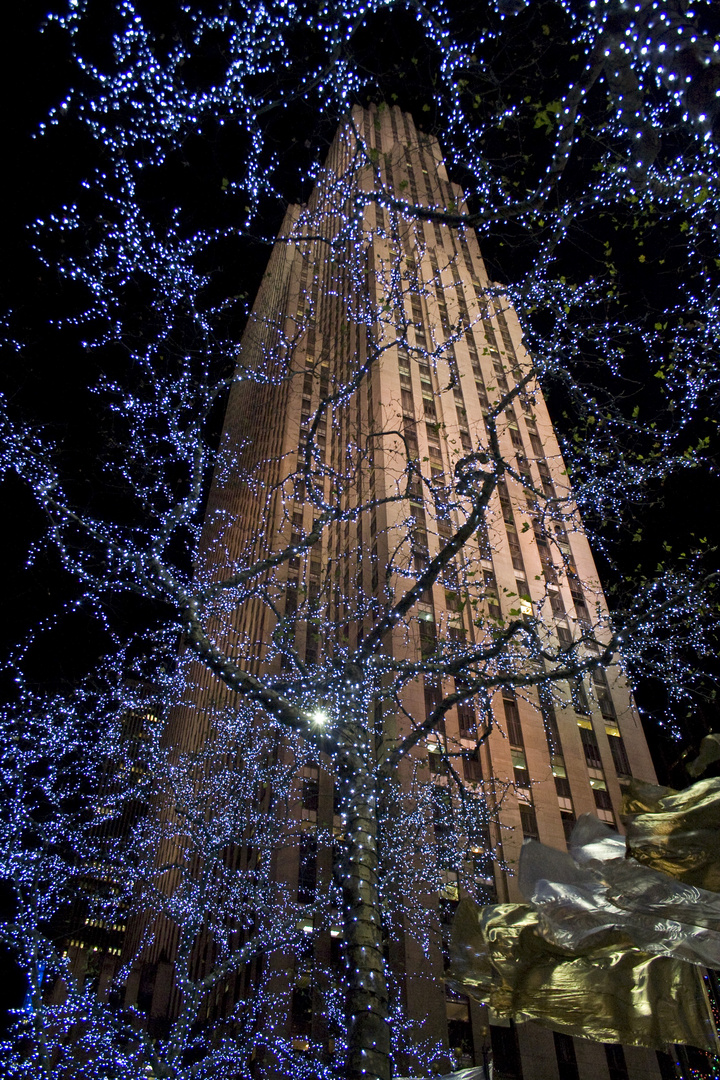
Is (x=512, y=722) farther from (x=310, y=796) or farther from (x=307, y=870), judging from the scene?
(x=307, y=870)

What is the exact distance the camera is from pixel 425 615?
26656mm

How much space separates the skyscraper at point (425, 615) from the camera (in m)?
8.98

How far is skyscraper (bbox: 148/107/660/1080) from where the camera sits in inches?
354

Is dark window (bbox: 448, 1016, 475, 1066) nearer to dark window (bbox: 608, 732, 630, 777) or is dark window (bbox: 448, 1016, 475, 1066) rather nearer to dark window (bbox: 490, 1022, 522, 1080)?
dark window (bbox: 490, 1022, 522, 1080)

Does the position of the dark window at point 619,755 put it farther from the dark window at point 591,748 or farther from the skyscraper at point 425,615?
the dark window at point 591,748

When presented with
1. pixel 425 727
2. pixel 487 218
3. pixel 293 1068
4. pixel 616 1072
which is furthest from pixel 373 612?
pixel 487 218

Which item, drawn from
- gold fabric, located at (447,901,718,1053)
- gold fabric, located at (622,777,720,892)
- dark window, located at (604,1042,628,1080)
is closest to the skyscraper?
dark window, located at (604,1042,628,1080)

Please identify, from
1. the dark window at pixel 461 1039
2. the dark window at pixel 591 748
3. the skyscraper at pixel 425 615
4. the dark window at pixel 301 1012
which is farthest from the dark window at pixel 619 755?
the dark window at pixel 301 1012

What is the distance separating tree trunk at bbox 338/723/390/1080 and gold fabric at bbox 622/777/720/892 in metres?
2.62

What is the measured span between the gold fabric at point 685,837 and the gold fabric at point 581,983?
710 mm

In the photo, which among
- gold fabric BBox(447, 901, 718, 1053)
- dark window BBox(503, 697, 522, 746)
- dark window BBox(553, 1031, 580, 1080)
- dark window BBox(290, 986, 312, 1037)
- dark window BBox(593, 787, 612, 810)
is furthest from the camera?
dark window BBox(503, 697, 522, 746)

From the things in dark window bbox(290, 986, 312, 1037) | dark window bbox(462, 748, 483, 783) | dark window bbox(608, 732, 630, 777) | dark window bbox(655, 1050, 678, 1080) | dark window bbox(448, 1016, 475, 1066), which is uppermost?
dark window bbox(608, 732, 630, 777)

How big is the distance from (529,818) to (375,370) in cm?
2306

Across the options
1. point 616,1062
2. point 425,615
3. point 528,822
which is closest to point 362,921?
point 528,822
